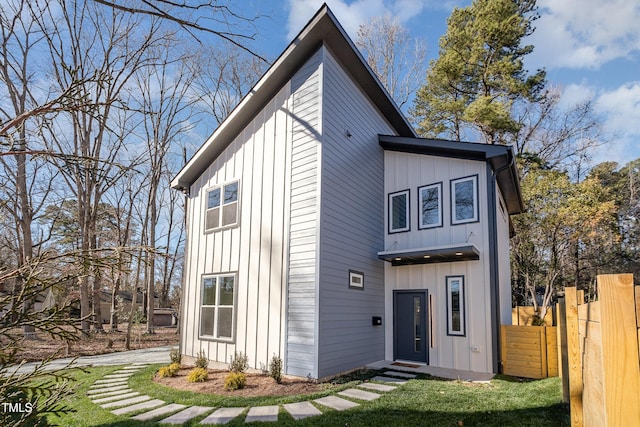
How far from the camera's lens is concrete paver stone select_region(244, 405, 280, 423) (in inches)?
184

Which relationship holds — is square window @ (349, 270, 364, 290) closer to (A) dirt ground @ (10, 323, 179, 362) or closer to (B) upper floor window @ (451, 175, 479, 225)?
(B) upper floor window @ (451, 175, 479, 225)

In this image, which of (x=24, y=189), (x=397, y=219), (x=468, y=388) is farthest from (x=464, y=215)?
(x=24, y=189)

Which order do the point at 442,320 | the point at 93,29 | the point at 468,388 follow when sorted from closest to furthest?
the point at 468,388
the point at 442,320
the point at 93,29

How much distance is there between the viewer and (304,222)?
24.3 ft

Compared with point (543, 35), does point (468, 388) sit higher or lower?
lower

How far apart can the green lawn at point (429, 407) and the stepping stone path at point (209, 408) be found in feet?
0.45

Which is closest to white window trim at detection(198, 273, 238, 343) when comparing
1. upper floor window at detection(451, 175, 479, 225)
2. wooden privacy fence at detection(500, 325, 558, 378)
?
upper floor window at detection(451, 175, 479, 225)

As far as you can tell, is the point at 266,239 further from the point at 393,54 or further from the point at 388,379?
the point at 393,54

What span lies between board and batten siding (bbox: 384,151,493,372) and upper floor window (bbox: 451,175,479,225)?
94 millimetres

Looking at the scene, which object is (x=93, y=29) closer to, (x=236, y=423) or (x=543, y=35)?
(x=236, y=423)

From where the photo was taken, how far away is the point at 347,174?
835cm

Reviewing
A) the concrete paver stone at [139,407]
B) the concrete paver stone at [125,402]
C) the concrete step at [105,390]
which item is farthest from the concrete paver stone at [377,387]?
the concrete step at [105,390]

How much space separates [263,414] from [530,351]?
532 centimetres

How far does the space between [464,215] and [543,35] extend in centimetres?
1380
